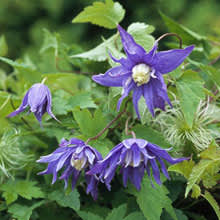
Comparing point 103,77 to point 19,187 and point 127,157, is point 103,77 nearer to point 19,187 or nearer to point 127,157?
point 127,157

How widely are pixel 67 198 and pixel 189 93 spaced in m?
0.33

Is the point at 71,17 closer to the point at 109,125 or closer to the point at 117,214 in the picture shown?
the point at 109,125

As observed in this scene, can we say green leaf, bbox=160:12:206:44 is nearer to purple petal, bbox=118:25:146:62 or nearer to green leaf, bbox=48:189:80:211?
purple petal, bbox=118:25:146:62

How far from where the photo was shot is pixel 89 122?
2.58ft

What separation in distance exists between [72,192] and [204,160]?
28 cm

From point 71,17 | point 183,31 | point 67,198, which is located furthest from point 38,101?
point 71,17

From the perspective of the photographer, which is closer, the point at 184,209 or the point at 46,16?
the point at 184,209

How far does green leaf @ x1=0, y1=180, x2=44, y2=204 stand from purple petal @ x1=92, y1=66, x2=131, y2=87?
297 mm

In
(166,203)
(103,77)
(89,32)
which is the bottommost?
(89,32)

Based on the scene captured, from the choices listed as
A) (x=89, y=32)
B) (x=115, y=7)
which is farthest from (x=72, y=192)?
(x=89, y=32)

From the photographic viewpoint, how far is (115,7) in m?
0.92

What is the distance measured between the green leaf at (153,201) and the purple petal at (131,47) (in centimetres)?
26

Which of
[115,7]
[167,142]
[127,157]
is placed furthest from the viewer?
[115,7]

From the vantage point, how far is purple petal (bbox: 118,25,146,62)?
668 millimetres
